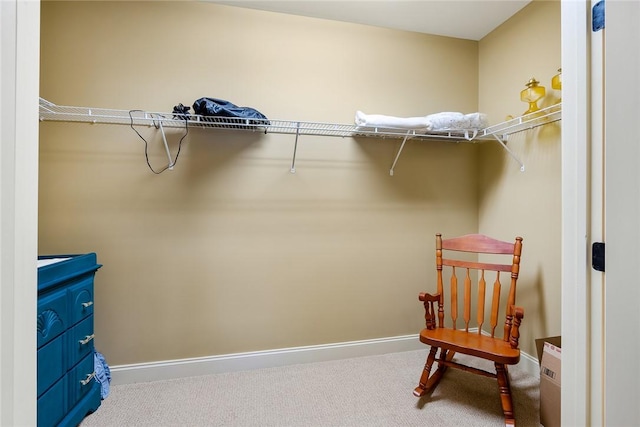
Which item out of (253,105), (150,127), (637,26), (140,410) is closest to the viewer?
(637,26)

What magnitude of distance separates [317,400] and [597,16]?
195 centimetres

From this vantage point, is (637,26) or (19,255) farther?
(637,26)

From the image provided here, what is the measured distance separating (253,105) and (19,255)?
166 cm

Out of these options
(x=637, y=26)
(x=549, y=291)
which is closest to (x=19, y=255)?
(x=637, y=26)

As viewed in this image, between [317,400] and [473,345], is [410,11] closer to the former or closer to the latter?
[473,345]

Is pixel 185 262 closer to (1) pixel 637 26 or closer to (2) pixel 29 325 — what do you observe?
(2) pixel 29 325

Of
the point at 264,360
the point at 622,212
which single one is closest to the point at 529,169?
the point at 622,212

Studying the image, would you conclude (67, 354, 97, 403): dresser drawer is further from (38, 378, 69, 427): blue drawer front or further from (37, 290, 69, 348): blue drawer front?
(37, 290, 69, 348): blue drawer front

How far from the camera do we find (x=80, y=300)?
151 cm

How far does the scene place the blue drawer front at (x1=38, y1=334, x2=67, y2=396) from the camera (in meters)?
1.22

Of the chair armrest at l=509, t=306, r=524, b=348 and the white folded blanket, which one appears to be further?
the white folded blanket

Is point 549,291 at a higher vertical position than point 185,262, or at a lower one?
lower

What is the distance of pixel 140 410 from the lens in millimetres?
1584

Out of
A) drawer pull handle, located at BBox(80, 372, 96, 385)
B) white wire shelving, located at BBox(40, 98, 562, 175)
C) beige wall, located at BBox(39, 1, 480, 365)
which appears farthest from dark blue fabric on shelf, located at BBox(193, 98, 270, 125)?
drawer pull handle, located at BBox(80, 372, 96, 385)
